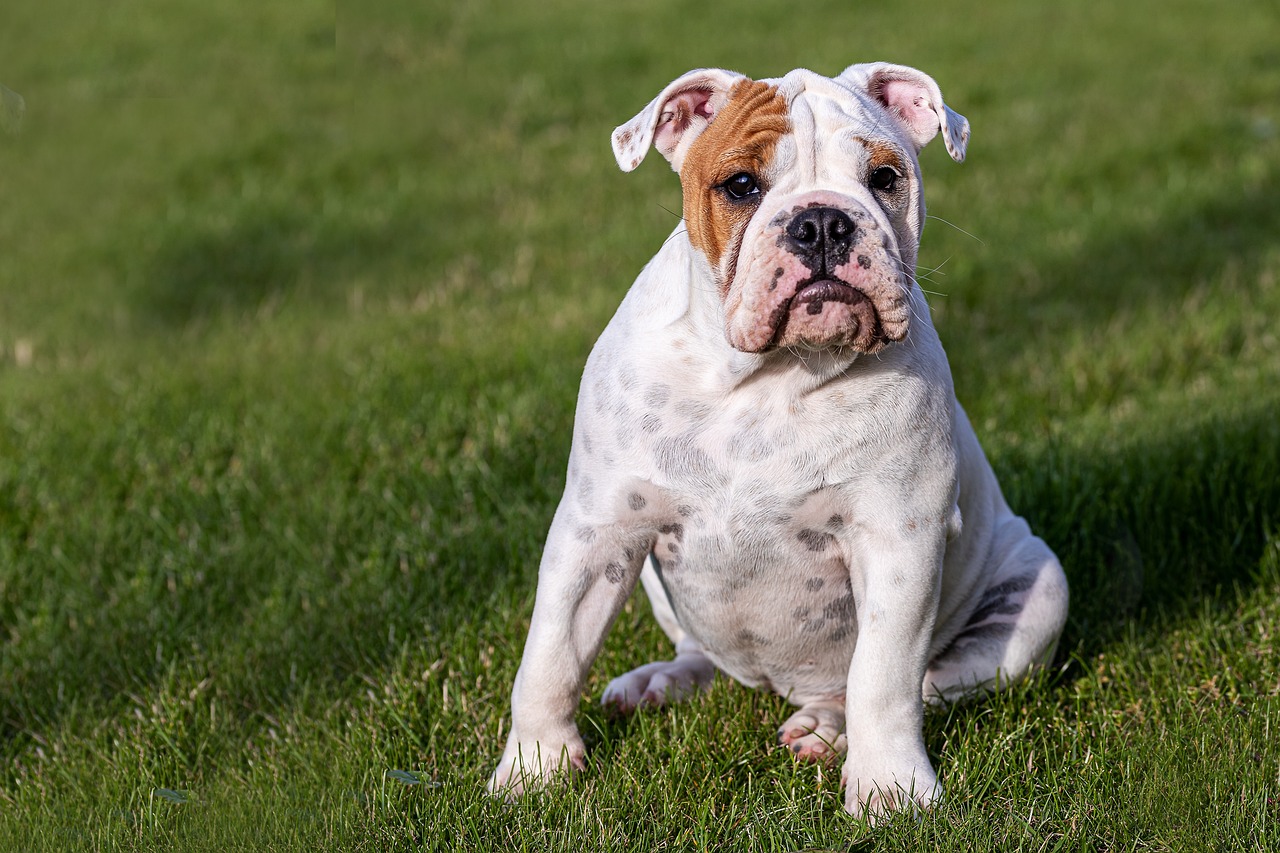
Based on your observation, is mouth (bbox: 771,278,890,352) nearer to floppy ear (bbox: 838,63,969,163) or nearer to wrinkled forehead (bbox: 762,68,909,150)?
wrinkled forehead (bbox: 762,68,909,150)

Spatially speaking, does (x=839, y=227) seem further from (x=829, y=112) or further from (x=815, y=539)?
(x=815, y=539)

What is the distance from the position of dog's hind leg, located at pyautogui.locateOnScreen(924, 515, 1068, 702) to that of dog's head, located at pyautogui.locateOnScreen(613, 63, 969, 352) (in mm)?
1016

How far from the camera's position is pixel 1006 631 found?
3.52 meters

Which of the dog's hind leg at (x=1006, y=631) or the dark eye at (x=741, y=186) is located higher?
the dark eye at (x=741, y=186)

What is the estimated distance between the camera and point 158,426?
5785mm

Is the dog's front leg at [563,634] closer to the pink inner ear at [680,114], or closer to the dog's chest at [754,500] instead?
the dog's chest at [754,500]

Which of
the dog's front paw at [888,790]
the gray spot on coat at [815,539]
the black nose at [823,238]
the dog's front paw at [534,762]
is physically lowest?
the dog's front paw at [534,762]

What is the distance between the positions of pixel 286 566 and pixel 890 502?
2.36m

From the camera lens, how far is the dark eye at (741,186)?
2947 mm

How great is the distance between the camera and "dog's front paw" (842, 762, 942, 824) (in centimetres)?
292

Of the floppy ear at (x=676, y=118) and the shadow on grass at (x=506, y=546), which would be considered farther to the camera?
the shadow on grass at (x=506, y=546)

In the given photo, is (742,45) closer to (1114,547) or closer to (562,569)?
(1114,547)

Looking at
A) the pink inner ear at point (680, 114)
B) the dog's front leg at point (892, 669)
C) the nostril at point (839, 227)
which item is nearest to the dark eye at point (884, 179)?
the nostril at point (839, 227)

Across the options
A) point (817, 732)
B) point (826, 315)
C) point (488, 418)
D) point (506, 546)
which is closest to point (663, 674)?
point (817, 732)
